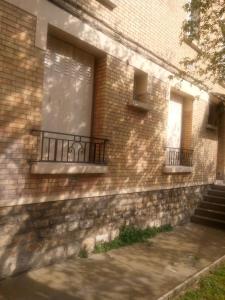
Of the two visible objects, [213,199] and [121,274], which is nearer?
[121,274]

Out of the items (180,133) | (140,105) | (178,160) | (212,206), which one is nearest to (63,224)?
(140,105)

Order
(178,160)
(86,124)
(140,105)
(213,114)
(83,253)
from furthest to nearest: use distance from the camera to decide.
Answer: (213,114), (178,160), (140,105), (86,124), (83,253)

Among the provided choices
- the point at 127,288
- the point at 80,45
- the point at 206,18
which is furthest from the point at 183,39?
the point at 127,288

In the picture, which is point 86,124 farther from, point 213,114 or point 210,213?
point 213,114

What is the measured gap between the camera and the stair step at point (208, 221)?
8.37 meters

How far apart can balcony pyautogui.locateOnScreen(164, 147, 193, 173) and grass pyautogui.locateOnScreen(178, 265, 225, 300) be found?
3.09 meters

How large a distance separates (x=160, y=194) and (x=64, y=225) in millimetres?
3232

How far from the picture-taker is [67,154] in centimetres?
548

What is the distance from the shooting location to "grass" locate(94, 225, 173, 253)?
231 inches

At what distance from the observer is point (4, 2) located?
416 cm

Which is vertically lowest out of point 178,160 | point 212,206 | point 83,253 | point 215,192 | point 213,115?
point 83,253

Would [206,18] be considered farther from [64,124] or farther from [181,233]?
[181,233]

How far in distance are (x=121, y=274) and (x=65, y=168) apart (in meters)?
1.91

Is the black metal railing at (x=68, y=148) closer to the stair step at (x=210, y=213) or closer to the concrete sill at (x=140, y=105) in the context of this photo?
the concrete sill at (x=140, y=105)
